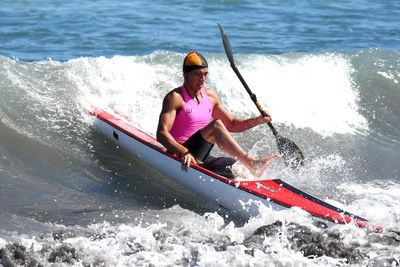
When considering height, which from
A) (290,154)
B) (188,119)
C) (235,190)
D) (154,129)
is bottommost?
(154,129)

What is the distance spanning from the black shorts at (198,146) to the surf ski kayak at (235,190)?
17 cm

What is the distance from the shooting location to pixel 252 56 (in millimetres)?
13570

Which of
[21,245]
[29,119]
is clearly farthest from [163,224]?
[29,119]

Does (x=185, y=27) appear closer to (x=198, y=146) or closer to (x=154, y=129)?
(x=154, y=129)

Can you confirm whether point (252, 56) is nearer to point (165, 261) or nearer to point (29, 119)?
point (29, 119)

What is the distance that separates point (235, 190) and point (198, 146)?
2.23 ft

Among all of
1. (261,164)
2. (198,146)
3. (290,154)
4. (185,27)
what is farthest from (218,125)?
(185,27)

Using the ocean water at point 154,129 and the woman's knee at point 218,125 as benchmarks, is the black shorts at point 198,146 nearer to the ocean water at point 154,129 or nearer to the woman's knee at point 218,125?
the woman's knee at point 218,125

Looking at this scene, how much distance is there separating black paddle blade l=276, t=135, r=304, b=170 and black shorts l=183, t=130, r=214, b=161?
0.89m

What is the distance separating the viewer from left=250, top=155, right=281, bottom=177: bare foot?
8047mm

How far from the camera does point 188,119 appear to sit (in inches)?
329

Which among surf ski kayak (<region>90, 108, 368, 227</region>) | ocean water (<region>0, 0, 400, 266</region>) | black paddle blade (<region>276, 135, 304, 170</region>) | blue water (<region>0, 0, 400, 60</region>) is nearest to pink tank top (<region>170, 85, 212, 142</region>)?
surf ski kayak (<region>90, 108, 368, 227</region>)

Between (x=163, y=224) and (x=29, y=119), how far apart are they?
3310 mm

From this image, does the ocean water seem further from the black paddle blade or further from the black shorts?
the black shorts
